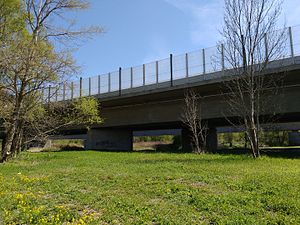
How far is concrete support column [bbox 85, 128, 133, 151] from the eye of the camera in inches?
1556

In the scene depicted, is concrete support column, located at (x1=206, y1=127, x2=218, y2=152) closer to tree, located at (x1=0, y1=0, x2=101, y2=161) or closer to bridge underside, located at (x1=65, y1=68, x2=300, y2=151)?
bridge underside, located at (x1=65, y1=68, x2=300, y2=151)

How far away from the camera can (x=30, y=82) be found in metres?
17.6

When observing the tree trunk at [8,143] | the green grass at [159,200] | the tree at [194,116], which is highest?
the tree at [194,116]

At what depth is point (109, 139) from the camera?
1602 inches

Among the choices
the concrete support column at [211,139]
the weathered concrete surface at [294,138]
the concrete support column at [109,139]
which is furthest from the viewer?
the weathered concrete surface at [294,138]

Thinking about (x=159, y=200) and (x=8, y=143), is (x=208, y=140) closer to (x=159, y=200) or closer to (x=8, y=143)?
(x=8, y=143)

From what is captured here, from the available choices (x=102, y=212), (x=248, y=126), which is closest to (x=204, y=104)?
(x=248, y=126)

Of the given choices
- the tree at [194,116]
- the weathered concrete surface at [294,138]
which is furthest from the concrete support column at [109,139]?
the weathered concrete surface at [294,138]

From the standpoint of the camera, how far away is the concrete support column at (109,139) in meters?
39.5

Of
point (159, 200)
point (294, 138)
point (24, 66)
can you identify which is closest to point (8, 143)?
point (24, 66)

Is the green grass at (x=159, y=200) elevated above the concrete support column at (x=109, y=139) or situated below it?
below

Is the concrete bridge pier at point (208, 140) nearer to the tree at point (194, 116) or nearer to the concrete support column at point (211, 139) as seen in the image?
the concrete support column at point (211, 139)

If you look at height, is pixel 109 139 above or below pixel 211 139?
above

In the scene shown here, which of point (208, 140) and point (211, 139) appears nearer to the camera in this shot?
point (208, 140)
